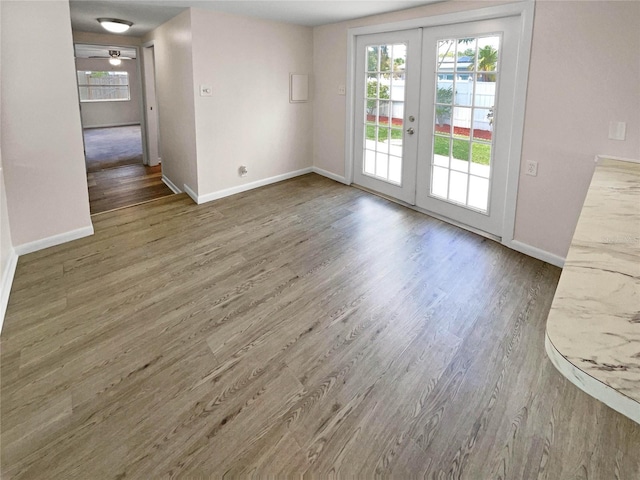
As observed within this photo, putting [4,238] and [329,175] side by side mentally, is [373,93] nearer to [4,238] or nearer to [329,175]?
[329,175]

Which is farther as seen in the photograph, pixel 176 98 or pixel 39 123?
pixel 176 98

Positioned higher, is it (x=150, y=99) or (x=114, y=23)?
(x=114, y=23)

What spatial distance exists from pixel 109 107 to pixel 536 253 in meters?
14.0

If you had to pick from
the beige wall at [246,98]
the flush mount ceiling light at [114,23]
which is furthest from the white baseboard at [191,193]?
the flush mount ceiling light at [114,23]

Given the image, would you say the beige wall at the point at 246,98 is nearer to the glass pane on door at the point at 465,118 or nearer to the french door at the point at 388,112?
the french door at the point at 388,112

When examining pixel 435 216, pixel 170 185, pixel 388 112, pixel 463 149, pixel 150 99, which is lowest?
pixel 435 216

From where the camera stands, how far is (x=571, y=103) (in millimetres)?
2947

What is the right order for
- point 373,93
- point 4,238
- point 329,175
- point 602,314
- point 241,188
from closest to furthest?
1. point 602,314
2. point 4,238
3. point 373,93
4. point 241,188
5. point 329,175

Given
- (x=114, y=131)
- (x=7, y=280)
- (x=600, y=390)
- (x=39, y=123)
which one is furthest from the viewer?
(x=114, y=131)

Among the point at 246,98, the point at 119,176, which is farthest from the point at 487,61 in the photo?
the point at 119,176

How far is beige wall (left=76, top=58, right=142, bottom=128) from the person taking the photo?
12.5m

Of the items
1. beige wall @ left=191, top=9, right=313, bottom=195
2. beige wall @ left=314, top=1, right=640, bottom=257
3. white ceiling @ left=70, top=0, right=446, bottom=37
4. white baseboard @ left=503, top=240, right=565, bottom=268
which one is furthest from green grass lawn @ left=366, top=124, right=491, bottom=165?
beige wall @ left=191, top=9, right=313, bottom=195

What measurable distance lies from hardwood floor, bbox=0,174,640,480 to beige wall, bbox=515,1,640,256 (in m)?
0.48

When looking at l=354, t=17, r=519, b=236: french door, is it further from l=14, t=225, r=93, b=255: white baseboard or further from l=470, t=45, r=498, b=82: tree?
l=14, t=225, r=93, b=255: white baseboard
